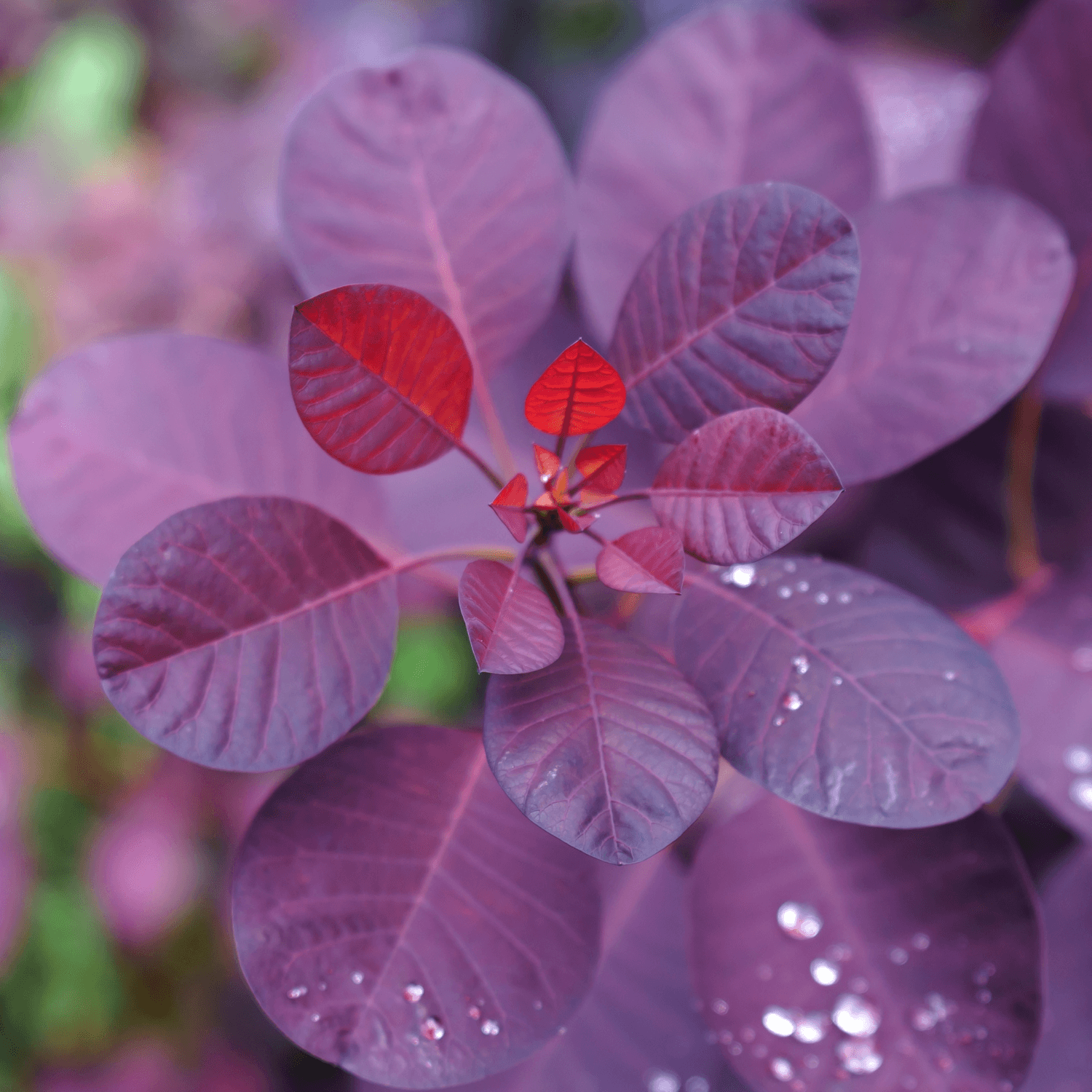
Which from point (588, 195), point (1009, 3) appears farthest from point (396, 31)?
point (588, 195)

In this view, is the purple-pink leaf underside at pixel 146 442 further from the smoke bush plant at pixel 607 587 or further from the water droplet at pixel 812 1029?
the water droplet at pixel 812 1029

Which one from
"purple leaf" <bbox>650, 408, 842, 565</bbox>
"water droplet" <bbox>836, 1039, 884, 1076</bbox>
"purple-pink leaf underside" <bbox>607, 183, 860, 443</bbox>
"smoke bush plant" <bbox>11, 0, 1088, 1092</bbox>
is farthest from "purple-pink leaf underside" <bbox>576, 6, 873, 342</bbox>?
"water droplet" <bbox>836, 1039, 884, 1076</bbox>

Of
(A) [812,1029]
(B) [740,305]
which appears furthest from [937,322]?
(A) [812,1029]

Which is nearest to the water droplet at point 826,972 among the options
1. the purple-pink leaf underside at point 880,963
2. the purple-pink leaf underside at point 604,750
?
the purple-pink leaf underside at point 880,963

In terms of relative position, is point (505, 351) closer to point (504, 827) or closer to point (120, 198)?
A: point (504, 827)

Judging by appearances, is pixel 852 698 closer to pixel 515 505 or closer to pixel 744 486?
pixel 744 486

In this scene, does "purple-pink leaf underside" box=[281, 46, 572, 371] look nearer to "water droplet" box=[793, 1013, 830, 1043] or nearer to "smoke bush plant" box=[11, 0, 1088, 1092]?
"smoke bush plant" box=[11, 0, 1088, 1092]
